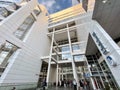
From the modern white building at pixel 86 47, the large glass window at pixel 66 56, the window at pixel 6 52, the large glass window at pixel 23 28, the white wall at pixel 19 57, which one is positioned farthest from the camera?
the large glass window at pixel 66 56

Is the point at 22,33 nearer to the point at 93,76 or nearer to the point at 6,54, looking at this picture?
the point at 6,54

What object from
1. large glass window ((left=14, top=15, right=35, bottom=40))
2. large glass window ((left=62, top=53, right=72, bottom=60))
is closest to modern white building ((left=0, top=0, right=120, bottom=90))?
large glass window ((left=14, top=15, right=35, bottom=40))

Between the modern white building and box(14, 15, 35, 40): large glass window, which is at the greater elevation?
box(14, 15, 35, 40): large glass window

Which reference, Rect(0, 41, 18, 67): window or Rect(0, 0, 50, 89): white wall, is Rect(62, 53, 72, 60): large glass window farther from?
Rect(0, 41, 18, 67): window

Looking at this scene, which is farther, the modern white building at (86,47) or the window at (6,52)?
the window at (6,52)

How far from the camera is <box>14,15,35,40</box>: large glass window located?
591 inches

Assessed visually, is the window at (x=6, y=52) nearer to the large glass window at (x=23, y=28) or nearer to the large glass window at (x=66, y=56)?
the large glass window at (x=23, y=28)

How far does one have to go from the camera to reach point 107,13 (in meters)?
6.69

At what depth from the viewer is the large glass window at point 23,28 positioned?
15.0 m

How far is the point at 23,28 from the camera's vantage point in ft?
55.0

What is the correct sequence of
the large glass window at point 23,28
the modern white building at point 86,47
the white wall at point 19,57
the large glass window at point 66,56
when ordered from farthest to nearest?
1. the large glass window at point 66,56
2. the large glass window at point 23,28
3. the white wall at point 19,57
4. the modern white building at point 86,47

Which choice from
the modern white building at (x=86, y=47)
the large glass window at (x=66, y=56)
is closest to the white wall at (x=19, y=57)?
the modern white building at (x=86, y=47)

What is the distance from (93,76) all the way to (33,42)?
11976 millimetres

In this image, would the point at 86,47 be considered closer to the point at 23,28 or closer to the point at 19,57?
the point at 19,57
